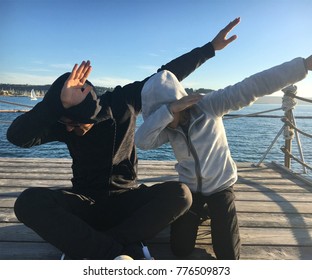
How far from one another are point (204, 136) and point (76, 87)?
78 cm

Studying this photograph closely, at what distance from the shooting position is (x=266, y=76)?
1685mm

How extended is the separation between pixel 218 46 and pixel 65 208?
153 cm

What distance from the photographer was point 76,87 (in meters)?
1.57

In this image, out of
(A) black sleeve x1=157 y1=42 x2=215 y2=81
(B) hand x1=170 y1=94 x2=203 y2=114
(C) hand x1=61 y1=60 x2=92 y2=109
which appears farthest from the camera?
(A) black sleeve x1=157 y1=42 x2=215 y2=81

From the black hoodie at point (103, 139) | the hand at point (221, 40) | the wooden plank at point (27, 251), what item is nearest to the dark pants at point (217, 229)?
the black hoodie at point (103, 139)

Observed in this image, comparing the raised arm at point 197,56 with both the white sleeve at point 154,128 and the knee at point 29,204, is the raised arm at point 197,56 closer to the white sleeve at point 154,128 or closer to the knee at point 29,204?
the white sleeve at point 154,128

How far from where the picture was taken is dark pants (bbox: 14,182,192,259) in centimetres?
155

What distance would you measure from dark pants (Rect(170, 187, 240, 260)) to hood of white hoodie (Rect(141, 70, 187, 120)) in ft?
2.01

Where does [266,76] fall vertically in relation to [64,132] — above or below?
above

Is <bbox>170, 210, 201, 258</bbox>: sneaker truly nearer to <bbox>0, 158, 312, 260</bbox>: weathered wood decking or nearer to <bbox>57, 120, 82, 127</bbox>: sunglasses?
<bbox>0, 158, 312, 260</bbox>: weathered wood decking

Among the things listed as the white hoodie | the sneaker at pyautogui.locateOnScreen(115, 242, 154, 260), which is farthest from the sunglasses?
the sneaker at pyautogui.locateOnScreen(115, 242, 154, 260)
